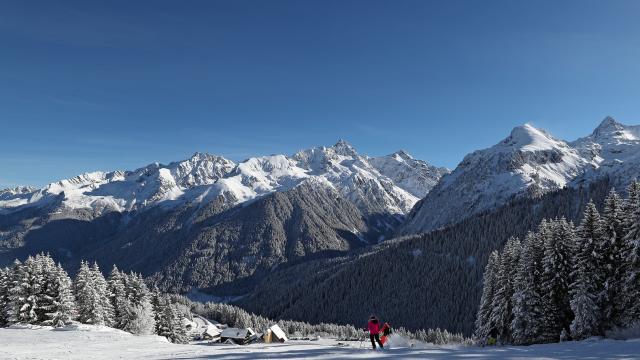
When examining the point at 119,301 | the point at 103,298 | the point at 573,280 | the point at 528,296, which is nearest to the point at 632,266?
the point at 573,280

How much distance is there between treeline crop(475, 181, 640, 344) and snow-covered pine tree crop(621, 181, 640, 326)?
0.6 inches

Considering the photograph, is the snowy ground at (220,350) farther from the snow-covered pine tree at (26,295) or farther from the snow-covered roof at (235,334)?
the snow-covered roof at (235,334)

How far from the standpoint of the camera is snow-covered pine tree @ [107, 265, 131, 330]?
72625 mm

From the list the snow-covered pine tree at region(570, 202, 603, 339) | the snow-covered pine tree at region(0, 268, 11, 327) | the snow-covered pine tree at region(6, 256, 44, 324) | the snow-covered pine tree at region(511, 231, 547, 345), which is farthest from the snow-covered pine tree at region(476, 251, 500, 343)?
the snow-covered pine tree at region(0, 268, 11, 327)

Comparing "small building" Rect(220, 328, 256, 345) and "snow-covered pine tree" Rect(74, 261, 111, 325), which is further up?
"snow-covered pine tree" Rect(74, 261, 111, 325)

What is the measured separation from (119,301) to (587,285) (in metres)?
65.0

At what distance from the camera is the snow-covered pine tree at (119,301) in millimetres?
72625

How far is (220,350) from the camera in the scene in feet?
118

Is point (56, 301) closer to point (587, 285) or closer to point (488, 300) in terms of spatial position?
point (488, 300)

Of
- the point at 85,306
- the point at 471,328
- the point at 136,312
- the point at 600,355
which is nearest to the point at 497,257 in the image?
the point at 600,355

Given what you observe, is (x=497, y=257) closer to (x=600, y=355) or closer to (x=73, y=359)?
(x=600, y=355)

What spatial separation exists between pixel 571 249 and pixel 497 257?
15.5 metres

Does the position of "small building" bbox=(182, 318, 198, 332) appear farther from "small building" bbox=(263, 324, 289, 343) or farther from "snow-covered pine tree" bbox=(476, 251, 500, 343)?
"snow-covered pine tree" bbox=(476, 251, 500, 343)

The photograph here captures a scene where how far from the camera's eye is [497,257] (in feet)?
222
